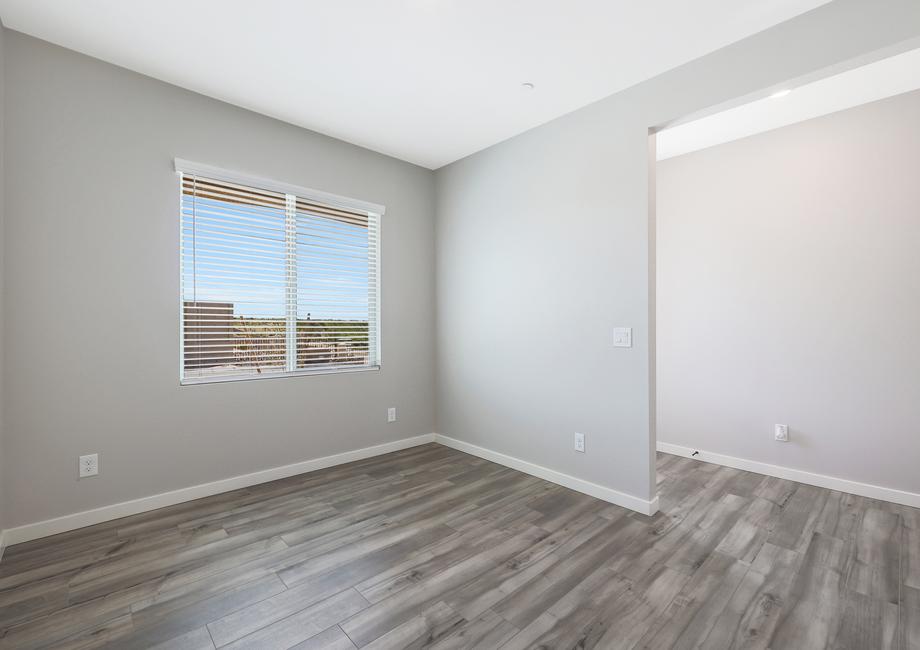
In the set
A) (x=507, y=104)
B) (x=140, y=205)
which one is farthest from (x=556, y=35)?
(x=140, y=205)

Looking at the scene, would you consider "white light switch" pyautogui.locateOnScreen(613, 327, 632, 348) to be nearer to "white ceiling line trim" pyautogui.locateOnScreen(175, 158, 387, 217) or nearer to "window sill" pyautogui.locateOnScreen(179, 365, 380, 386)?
"window sill" pyautogui.locateOnScreen(179, 365, 380, 386)

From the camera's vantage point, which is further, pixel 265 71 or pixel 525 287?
pixel 525 287

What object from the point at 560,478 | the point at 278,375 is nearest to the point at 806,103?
the point at 560,478

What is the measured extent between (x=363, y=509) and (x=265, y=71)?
2.78 metres

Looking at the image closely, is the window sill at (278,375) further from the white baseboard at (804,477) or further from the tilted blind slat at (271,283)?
the white baseboard at (804,477)

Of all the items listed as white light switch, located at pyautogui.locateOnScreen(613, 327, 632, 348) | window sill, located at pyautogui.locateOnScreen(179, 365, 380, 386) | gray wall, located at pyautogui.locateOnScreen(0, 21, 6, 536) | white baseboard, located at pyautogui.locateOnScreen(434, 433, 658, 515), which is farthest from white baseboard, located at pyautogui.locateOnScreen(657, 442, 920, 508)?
gray wall, located at pyautogui.locateOnScreen(0, 21, 6, 536)

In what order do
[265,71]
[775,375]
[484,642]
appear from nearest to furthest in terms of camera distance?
[484,642], [265,71], [775,375]

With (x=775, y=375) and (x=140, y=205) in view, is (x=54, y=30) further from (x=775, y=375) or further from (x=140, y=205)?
(x=775, y=375)

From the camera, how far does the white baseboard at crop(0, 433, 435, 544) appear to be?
2.31 m

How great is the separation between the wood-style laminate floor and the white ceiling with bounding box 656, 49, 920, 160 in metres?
2.44

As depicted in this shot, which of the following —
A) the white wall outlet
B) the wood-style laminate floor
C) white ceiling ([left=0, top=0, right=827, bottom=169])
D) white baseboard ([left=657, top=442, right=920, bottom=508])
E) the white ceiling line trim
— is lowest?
the wood-style laminate floor

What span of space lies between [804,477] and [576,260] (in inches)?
92.6

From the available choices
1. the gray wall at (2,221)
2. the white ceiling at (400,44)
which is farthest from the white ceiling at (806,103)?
the gray wall at (2,221)

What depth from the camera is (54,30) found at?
2242mm
